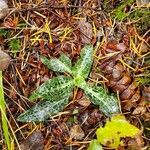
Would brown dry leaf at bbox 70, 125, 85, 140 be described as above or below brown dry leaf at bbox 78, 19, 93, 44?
below

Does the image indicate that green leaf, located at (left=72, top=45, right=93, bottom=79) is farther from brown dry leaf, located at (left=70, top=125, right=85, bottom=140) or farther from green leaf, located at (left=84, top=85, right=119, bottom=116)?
brown dry leaf, located at (left=70, top=125, right=85, bottom=140)

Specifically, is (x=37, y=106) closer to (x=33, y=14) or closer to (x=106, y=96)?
(x=106, y=96)

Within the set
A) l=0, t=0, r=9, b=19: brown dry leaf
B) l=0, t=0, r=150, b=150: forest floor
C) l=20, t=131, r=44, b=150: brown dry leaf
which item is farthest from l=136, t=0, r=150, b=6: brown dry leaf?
l=20, t=131, r=44, b=150: brown dry leaf

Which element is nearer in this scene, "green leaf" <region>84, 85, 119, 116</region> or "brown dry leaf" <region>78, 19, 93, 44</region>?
"green leaf" <region>84, 85, 119, 116</region>

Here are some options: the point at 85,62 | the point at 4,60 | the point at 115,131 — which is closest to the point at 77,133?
the point at 115,131

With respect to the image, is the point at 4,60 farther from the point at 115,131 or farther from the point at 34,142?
the point at 115,131

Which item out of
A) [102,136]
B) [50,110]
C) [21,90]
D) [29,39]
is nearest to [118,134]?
[102,136]
